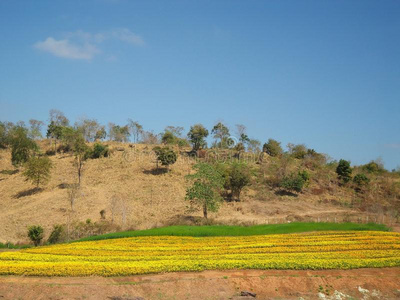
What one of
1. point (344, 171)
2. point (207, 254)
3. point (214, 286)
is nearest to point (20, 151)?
point (207, 254)

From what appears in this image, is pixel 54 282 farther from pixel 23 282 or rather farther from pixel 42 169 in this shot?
pixel 42 169

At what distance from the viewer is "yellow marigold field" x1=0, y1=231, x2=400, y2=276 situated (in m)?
25.5

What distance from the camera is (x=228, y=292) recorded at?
23.3 metres

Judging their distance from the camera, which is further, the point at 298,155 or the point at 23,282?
the point at 298,155

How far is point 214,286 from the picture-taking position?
935 inches

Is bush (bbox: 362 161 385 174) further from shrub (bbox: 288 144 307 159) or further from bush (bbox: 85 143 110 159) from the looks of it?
bush (bbox: 85 143 110 159)

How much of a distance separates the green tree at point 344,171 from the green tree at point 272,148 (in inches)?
736

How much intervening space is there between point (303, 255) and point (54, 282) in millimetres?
17754

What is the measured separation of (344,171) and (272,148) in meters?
21.0

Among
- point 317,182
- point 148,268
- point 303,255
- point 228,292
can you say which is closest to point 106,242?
point 148,268

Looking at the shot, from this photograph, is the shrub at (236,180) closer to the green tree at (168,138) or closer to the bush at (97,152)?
the bush at (97,152)

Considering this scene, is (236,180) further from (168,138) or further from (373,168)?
(373,168)

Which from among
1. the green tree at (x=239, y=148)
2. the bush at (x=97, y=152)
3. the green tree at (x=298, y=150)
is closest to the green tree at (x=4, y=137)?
the bush at (x=97, y=152)

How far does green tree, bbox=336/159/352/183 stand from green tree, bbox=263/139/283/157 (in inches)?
736
